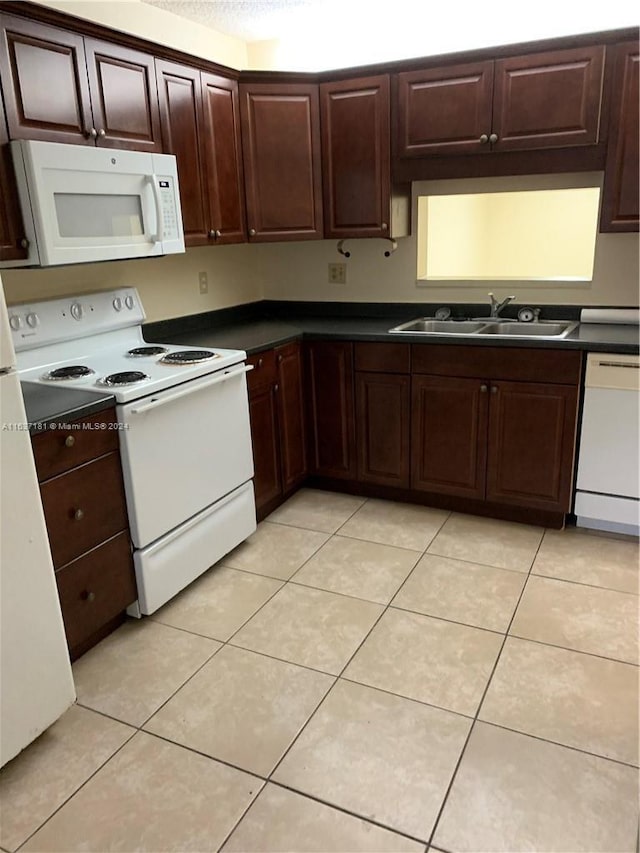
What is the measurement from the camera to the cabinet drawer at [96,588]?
1994 millimetres

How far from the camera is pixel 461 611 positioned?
7.62ft

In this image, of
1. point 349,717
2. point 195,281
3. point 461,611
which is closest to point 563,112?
point 195,281

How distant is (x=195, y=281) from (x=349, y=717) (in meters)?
2.25

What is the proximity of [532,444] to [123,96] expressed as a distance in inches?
85.0

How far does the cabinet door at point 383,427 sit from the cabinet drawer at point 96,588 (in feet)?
4.47

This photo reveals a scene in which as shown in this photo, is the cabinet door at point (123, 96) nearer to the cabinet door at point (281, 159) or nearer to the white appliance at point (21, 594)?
the cabinet door at point (281, 159)

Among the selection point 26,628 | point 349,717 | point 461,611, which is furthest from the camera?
point 461,611

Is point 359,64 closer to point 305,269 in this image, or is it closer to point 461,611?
point 305,269

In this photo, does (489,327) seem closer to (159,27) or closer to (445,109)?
(445,109)

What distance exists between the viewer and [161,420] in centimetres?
223

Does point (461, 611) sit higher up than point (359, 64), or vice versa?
point (359, 64)

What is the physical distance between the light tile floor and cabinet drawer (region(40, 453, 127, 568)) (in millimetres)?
426

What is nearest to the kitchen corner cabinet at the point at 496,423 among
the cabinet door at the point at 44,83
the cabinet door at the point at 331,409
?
the cabinet door at the point at 331,409

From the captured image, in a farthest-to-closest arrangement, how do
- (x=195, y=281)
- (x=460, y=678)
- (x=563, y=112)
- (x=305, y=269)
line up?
(x=305, y=269) < (x=195, y=281) < (x=563, y=112) < (x=460, y=678)
